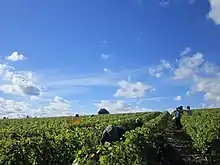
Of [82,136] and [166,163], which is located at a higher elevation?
[82,136]

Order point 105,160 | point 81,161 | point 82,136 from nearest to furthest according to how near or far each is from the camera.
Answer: point 81,161 < point 105,160 < point 82,136

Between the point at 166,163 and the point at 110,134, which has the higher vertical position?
the point at 110,134

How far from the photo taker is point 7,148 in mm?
8664

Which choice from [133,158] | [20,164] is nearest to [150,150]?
[133,158]

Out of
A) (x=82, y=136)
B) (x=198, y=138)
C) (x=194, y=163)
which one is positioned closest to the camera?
(x=82, y=136)

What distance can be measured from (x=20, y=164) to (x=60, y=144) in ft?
7.89

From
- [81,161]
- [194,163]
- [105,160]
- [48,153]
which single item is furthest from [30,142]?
[194,163]

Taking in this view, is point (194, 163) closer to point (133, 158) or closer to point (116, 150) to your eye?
point (133, 158)

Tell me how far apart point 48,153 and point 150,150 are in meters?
4.89

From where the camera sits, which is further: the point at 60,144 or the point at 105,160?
the point at 60,144

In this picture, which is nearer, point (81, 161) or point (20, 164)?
point (81, 161)

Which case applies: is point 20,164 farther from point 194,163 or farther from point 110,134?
point 194,163

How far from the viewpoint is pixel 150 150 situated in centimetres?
1410

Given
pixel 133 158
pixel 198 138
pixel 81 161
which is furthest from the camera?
pixel 198 138
